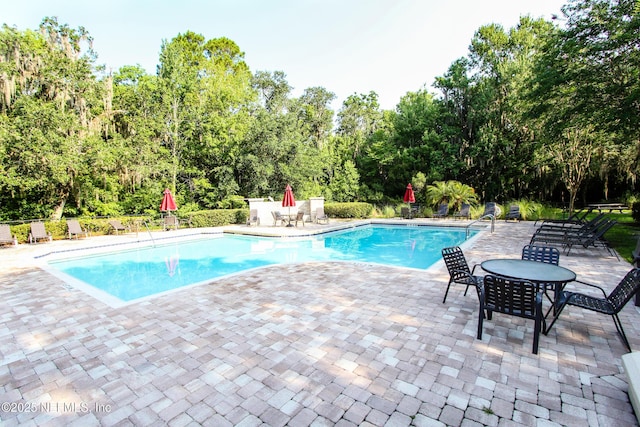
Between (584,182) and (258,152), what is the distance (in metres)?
19.2

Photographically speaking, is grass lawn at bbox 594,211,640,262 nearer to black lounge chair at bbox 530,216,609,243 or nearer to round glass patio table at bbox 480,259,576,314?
black lounge chair at bbox 530,216,609,243

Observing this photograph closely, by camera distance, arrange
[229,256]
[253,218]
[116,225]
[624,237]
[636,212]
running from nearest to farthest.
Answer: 1. [624,237]
2. [229,256]
3. [636,212]
4. [116,225]
5. [253,218]

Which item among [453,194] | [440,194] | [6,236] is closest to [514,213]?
[453,194]

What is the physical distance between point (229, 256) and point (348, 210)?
28.8ft

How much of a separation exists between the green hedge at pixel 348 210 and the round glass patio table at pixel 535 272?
1311 centimetres

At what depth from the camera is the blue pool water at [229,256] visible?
7.52 m

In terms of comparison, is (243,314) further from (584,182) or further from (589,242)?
(584,182)

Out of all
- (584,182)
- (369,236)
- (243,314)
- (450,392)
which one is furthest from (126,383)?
(584,182)

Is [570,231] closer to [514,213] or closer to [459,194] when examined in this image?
[514,213]

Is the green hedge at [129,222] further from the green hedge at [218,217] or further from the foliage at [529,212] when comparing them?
the foliage at [529,212]

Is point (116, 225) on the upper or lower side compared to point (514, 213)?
upper

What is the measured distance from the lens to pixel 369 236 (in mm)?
13172

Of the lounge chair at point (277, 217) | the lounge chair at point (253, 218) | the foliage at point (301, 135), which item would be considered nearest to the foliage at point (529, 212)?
the foliage at point (301, 135)

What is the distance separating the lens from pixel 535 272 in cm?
363
